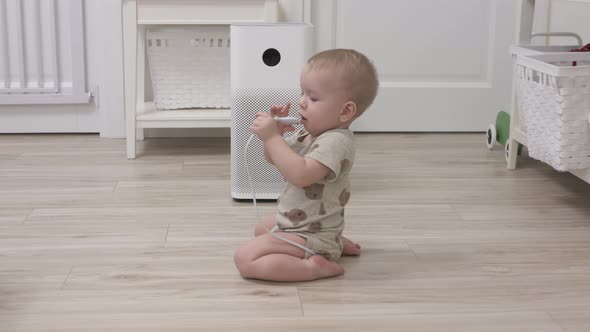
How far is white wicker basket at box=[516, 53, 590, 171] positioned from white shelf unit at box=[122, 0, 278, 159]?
29.6 inches

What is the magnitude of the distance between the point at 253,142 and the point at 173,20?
1.86 feet

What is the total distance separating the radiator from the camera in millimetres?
2428

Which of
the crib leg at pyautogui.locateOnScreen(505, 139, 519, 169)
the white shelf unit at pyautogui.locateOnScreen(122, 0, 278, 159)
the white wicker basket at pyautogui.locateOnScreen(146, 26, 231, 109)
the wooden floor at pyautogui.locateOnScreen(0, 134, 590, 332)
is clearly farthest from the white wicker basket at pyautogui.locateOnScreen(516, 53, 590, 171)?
the white wicker basket at pyautogui.locateOnScreen(146, 26, 231, 109)

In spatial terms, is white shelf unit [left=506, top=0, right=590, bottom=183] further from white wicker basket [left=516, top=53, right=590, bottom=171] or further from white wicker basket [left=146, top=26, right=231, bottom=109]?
white wicker basket [left=146, top=26, right=231, bottom=109]

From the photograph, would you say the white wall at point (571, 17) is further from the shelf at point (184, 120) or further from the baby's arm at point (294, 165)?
→ the baby's arm at point (294, 165)

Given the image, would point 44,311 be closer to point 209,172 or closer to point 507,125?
point 209,172

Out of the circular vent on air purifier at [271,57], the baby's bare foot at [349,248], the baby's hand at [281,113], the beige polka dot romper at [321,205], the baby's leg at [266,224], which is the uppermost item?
the circular vent on air purifier at [271,57]

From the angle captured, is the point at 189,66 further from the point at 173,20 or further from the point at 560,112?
the point at 560,112

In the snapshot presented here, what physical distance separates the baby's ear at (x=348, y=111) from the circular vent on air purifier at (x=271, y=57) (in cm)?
43

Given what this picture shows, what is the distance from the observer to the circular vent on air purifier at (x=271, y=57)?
175cm

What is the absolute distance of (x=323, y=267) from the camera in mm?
1357

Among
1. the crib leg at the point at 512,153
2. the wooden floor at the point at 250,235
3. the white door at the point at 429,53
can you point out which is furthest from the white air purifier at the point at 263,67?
the white door at the point at 429,53

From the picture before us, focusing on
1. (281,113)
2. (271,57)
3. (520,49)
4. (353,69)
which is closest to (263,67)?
(271,57)

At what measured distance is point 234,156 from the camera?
1804 millimetres
